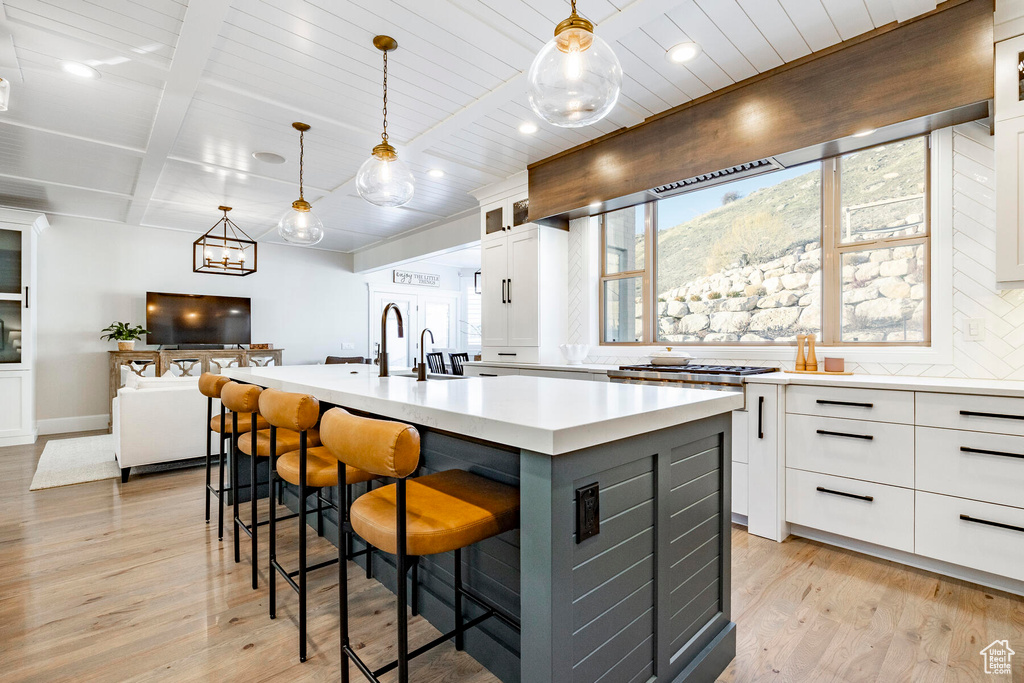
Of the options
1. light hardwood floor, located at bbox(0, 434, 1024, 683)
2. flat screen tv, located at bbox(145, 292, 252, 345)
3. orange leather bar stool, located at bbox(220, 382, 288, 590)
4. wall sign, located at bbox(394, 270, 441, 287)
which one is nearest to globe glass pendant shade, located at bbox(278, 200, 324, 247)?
orange leather bar stool, located at bbox(220, 382, 288, 590)

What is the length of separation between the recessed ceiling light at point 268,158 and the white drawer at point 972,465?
4821mm

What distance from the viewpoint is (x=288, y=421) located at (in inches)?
65.2

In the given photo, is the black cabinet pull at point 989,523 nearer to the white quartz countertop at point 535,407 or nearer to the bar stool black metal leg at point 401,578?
the white quartz countertop at point 535,407

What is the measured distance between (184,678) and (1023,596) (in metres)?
3.35

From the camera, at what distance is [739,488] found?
2826mm

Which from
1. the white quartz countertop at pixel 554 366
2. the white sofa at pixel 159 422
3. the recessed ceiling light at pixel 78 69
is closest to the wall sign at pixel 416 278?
the white quartz countertop at pixel 554 366

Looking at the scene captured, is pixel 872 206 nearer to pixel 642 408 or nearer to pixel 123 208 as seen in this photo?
pixel 642 408

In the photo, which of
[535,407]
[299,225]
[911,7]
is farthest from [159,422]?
[911,7]

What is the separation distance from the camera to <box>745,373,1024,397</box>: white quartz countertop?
2.05 meters

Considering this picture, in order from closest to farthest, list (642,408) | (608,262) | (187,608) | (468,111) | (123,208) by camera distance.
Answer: (642,408)
(187,608)
(468,111)
(608,262)
(123,208)

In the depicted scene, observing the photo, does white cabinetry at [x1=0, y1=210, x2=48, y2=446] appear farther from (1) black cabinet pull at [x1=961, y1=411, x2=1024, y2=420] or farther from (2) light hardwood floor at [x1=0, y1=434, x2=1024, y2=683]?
(1) black cabinet pull at [x1=961, y1=411, x2=1024, y2=420]

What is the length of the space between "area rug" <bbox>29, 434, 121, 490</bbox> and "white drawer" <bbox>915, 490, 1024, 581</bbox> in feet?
18.4

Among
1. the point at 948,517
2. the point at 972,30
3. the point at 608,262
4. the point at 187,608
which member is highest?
the point at 972,30

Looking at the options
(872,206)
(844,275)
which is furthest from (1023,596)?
(872,206)
